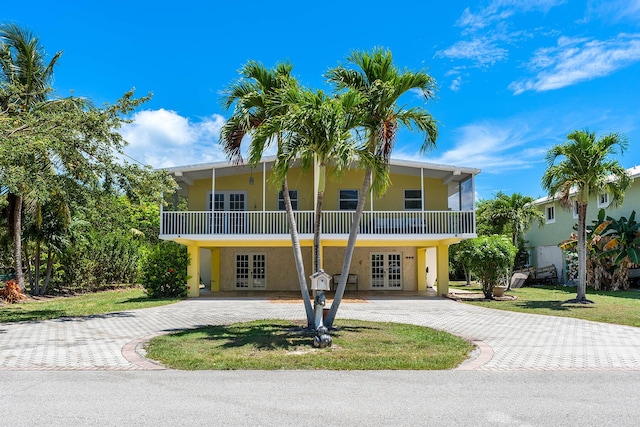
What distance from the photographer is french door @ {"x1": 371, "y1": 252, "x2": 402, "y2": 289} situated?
22859mm

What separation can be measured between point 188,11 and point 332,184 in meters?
9.63

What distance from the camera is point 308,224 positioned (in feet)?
61.9

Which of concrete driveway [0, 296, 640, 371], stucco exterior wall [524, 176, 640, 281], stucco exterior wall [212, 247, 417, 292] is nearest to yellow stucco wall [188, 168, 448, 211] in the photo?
stucco exterior wall [212, 247, 417, 292]

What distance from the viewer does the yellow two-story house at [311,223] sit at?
60.8 ft

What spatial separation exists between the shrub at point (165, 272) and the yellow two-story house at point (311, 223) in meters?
0.46

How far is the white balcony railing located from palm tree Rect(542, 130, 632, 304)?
3131mm

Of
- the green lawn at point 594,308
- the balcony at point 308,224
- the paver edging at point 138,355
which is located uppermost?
the balcony at point 308,224

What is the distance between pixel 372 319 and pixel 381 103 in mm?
5690

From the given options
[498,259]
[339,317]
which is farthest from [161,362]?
[498,259]

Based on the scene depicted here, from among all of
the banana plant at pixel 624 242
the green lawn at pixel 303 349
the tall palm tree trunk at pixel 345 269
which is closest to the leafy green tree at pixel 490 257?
the banana plant at pixel 624 242

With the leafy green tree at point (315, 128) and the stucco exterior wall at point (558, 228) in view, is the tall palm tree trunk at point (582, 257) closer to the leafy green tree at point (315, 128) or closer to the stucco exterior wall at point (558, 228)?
the stucco exterior wall at point (558, 228)

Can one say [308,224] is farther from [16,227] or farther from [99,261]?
[99,261]

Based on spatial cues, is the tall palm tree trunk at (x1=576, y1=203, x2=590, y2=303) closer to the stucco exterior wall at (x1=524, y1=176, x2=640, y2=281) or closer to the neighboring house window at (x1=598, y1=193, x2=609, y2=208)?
the stucco exterior wall at (x1=524, y1=176, x2=640, y2=281)

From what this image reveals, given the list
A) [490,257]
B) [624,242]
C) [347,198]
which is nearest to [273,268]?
[347,198]
